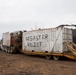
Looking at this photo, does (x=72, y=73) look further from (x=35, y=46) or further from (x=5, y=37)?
(x=5, y=37)

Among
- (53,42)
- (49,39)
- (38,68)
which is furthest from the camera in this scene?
(49,39)

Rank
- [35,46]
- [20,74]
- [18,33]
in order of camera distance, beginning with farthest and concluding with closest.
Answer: [18,33] → [35,46] → [20,74]

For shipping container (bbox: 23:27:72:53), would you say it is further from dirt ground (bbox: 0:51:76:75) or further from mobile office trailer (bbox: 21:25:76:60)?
dirt ground (bbox: 0:51:76:75)

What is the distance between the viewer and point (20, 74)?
11.0m

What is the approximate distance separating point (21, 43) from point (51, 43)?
305 inches

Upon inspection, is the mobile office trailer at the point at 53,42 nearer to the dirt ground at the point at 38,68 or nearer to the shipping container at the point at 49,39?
the shipping container at the point at 49,39

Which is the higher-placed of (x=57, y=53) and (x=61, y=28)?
(x=61, y=28)

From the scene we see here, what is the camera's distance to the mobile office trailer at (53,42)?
17.7 metres

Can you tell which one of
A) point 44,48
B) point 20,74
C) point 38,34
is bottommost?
point 20,74

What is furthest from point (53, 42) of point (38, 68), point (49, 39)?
point (38, 68)

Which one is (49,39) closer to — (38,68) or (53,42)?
(53,42)

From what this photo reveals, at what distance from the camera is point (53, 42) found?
1856cm

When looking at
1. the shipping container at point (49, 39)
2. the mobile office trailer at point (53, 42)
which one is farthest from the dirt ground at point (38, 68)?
the shipping container at point (49, 39)

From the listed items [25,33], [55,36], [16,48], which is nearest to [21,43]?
[16,48]
